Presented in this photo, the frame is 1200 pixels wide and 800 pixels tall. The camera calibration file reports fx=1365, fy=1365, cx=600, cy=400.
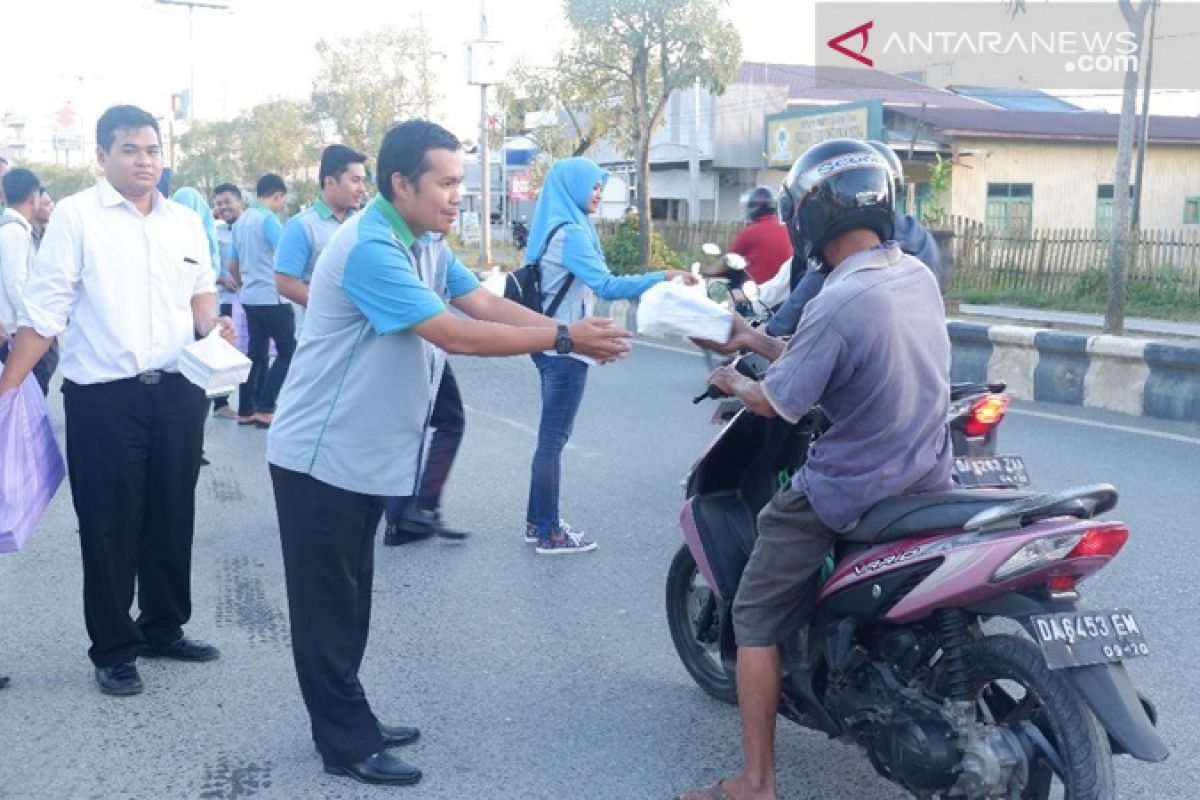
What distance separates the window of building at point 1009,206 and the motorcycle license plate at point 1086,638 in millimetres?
28029

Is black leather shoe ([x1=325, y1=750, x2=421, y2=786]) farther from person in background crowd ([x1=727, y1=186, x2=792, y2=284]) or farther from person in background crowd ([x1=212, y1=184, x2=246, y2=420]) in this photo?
person in background crowd ([x1=212, y1=184, x2=246, y2=420])

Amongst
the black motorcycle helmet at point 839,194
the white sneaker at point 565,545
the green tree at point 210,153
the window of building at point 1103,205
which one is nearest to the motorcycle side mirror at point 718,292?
the black motorcycle helmet at point 839,194

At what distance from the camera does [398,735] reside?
14.1 feet

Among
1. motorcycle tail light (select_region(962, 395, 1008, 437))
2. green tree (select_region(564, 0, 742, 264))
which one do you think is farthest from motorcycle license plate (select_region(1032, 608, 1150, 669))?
green tree (select_region(564, 0, 742, 264))

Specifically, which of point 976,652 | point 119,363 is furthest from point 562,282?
point 976,652

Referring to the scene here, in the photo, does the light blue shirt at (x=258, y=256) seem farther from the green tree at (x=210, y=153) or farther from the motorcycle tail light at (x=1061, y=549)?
the green tree at (x=210, y=153)

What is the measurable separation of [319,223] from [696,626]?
4.35 metres

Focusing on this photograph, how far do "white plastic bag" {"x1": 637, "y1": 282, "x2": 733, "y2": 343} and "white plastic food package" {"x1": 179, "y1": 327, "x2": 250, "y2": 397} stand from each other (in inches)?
64.8

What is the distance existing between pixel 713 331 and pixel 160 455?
221cm

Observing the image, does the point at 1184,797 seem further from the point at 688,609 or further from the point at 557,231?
the point at 557,231

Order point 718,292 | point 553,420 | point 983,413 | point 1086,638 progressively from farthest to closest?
point 553,420, point 983,413, point 718,292, point 1086,638

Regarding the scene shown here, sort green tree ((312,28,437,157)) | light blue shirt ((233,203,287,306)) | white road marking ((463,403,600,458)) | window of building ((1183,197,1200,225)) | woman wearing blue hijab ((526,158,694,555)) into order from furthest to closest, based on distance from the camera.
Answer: green tree ((312,28,437,157)) → window of building ((1183,197,1200,225)) → light blue shirt ((233,203,287,306)) → white road marking ((463,403,600,458)) → woman wearing blue hijab ((526,158,694,555))

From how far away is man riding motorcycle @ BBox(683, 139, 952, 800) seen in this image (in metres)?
3.27

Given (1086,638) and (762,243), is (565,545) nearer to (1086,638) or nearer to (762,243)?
(762,243)
